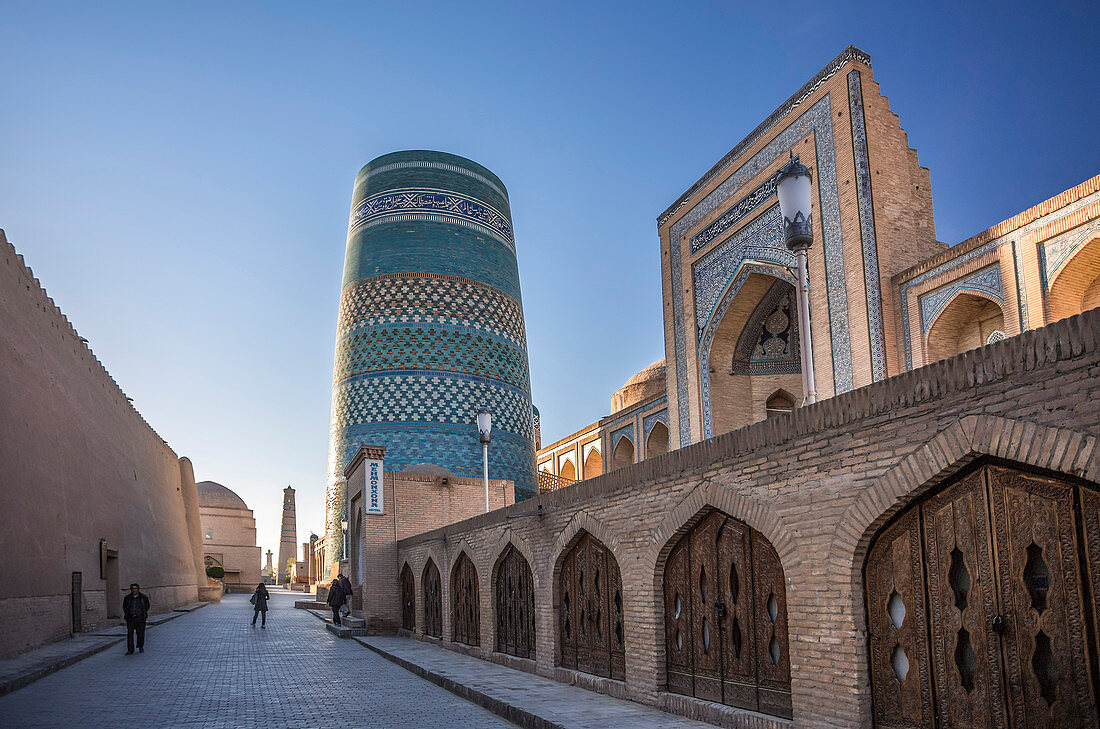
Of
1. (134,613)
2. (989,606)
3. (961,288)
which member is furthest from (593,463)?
(989,606)

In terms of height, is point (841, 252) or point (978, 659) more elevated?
point (841, 252)

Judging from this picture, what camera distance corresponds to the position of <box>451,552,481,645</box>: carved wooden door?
9625mm

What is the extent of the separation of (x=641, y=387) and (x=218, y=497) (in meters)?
25.8

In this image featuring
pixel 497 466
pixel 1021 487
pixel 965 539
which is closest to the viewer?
pixel 1021 487

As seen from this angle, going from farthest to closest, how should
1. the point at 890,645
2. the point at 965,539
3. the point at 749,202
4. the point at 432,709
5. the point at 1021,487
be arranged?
the point at 749,202 < the point at 432,709 < the point at 890,645 < the point at 965,539 < the point at 1021,487

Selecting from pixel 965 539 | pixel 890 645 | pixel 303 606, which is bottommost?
pixel 303 606

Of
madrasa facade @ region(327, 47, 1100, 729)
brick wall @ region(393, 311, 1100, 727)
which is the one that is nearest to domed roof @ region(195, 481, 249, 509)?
madrasa facade @ region(327, 47, 1100, 729)

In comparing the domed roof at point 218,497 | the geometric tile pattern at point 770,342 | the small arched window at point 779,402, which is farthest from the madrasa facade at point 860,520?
the domed roof at point 218,497

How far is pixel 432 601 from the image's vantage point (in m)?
11.6

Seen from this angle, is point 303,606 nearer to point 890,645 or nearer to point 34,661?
point 34,661

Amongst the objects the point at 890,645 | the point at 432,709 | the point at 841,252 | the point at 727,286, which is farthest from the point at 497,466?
the point at 890,645

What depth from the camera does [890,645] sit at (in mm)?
3939

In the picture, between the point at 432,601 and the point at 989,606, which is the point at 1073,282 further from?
the point at 432,601

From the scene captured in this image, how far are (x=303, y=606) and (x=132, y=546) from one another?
689 centimetres
